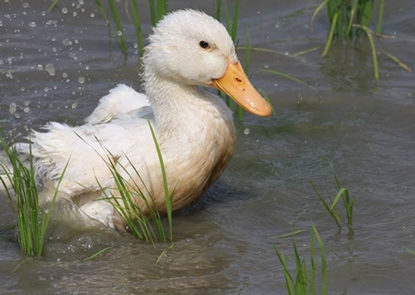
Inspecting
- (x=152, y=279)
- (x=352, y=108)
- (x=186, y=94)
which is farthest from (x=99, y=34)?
(x=152, y=279)

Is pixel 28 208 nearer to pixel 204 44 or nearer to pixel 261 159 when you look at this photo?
pixel 204 44

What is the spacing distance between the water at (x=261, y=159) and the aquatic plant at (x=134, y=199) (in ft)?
0.36

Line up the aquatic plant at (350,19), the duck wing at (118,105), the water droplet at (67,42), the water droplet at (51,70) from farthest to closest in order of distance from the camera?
the water droplet at (67,42) < the aquatic plant at (350,19) < the water droplet at (51,70) < the duck wing at (118,105)

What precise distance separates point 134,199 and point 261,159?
143 centimetres

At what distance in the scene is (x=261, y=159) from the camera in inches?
247

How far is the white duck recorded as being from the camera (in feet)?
16.9

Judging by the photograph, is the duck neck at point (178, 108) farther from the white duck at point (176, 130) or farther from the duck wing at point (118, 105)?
the duck wing at point (118, 105)

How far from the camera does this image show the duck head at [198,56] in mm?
5141

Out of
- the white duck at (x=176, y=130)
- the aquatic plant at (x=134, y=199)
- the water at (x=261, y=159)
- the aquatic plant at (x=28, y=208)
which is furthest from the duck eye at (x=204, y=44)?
the aquatic plant at (x=28, y=208)

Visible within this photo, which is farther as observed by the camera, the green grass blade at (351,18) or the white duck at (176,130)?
the green grass blade at (351,18)

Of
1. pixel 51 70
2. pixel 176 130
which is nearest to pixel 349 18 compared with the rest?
pixel 51 70

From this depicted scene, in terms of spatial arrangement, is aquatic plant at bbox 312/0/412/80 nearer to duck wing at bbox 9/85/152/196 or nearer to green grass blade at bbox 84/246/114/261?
duck wing at bbox 9/85/152/196

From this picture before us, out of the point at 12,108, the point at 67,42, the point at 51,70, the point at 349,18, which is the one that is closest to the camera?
the point at 12,108

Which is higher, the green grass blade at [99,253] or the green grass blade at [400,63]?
the green grass blade at [400,63]
